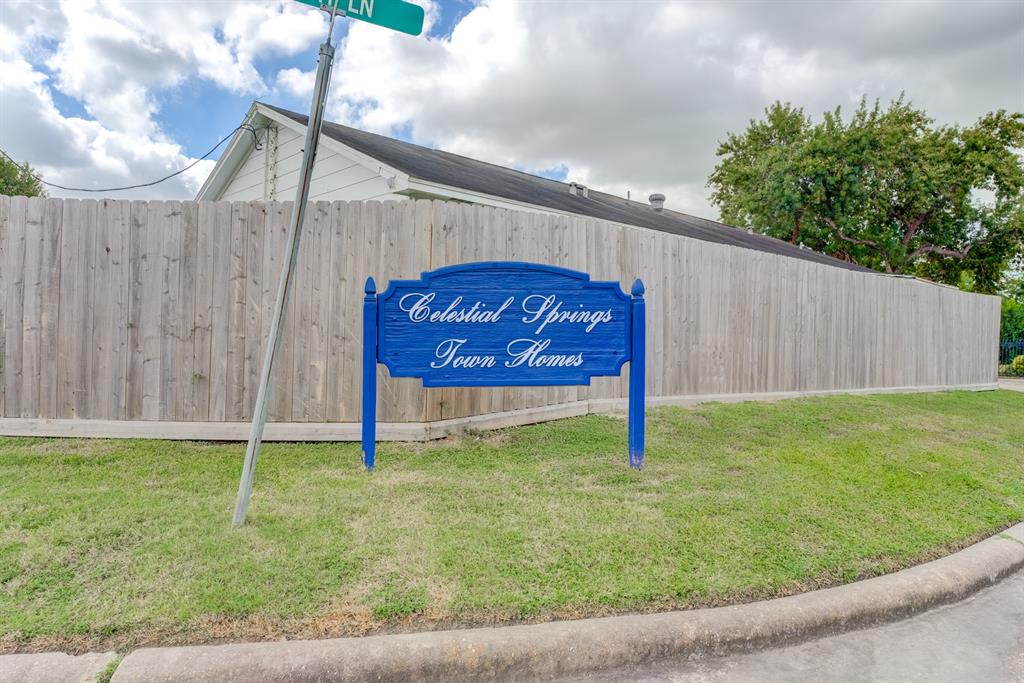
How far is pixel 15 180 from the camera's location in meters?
29.0

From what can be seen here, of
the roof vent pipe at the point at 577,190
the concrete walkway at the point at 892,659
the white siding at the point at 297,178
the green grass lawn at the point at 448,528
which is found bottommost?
the concrete walkway at the point at 892,659

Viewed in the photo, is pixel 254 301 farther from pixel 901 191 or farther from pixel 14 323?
pixel 901 191

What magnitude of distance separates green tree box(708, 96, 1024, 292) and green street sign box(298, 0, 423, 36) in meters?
26.3

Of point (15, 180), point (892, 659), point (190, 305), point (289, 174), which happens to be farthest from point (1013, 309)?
point (15, 180)

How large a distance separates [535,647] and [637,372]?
278cm

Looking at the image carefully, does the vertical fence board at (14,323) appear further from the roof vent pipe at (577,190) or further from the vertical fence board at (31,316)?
the roof vent pipe at (577,190)

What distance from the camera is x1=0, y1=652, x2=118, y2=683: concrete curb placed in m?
1.94

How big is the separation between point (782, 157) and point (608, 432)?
26.0 m

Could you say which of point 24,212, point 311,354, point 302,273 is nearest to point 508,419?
point 311,354

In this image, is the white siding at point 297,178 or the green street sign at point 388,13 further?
the white siding at point 297,178

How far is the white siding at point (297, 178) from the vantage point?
8500 mm

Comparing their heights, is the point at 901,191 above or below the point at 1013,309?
above

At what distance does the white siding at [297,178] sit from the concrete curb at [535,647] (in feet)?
21.8

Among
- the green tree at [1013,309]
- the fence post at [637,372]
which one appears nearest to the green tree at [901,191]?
the green tree at [1013,309]
